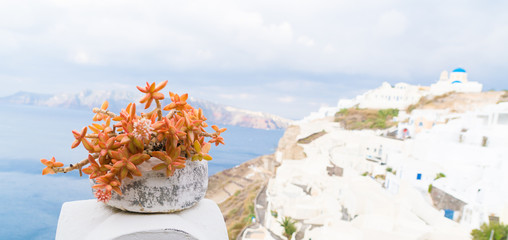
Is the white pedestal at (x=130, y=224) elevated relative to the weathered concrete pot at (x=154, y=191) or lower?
lower

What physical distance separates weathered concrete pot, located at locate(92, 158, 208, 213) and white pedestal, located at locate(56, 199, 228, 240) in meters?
0.03

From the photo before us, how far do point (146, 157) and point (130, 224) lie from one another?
24 cm

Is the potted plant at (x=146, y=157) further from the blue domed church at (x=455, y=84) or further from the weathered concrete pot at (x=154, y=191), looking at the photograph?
the blue domed church at (x=455, y=84)

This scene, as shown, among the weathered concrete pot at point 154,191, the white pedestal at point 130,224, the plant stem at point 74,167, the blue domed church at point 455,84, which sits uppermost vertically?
the blue domed church at point 455,84

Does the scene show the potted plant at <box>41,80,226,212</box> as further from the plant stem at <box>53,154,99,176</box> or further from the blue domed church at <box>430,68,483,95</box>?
the blue domed church at <box>430,68,483,95</box>

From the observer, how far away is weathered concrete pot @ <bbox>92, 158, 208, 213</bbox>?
0.99 meters

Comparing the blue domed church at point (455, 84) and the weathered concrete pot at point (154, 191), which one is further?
the blue domed church at point (455, 84)

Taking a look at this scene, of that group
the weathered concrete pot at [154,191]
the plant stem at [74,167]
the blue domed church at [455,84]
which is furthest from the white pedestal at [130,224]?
the blue domed church at [455,84]

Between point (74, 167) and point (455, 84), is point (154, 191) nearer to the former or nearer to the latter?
point (74, 167)

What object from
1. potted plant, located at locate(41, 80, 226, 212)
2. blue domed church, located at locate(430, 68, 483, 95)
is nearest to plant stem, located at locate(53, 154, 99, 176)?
potted plant, located at locate(41, 80, 226, 212)

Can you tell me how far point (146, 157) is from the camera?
0.93 metres

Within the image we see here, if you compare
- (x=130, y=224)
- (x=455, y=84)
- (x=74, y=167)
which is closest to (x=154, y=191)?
(x=130, y=224)

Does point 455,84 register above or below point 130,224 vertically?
above

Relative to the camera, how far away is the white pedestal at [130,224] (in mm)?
941
